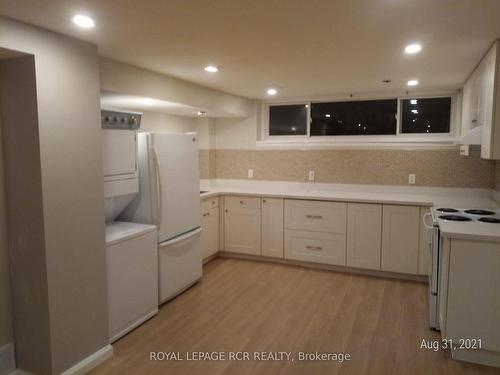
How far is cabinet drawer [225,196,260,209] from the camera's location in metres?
4.67

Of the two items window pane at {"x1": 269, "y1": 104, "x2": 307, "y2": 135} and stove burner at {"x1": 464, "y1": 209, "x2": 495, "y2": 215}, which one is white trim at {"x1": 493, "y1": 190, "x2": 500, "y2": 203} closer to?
stove burner at {"x1": 464, "y1": 209, "x2": 495, "y2": 215}

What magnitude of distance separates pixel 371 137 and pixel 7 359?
14.0ft

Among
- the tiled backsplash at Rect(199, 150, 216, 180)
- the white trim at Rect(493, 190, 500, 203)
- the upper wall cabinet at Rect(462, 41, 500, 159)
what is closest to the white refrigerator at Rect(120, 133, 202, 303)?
the tiled backsplash at Rect(199, 150, 216, 180)

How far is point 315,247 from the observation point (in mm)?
4430

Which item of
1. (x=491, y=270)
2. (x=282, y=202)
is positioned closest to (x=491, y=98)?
(x=491, y=270)

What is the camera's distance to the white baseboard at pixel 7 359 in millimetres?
2338

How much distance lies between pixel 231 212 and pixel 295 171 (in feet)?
3.46

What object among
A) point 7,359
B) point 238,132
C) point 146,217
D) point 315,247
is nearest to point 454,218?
point 315,247

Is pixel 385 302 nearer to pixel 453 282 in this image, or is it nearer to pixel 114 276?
pixel 453 282

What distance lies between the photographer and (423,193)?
14.4 ft

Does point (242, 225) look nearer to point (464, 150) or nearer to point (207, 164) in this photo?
point (207, 164)

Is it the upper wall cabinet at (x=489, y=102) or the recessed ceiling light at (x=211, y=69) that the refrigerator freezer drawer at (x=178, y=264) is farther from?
the upper wall cabinet at (x=489, y=102)

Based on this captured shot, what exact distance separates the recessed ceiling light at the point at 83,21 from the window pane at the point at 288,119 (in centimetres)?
341

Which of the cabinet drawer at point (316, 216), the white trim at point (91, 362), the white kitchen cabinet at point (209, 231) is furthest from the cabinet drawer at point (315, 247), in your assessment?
the white trim at point (91, 362)
